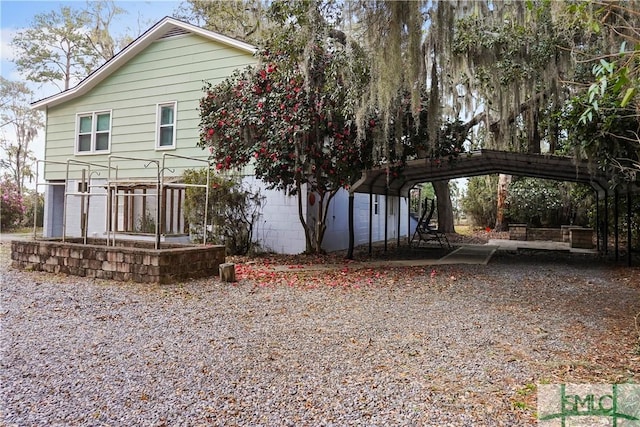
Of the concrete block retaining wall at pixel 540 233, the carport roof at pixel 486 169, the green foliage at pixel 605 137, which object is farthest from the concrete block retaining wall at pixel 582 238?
the green foliage at pixel 605 137

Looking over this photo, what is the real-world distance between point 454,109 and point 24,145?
21.3 metres

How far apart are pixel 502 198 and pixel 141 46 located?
13644 mm

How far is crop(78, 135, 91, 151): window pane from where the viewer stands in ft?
40.3

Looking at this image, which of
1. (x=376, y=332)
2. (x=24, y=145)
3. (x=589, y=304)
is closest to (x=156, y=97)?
(x=376, y=332)

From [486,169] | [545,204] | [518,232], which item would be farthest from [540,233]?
[486,169]

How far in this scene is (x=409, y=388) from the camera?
8.56ft

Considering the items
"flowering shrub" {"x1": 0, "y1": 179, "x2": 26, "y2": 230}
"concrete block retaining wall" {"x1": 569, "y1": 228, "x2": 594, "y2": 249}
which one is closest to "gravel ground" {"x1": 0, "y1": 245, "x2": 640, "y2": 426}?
"concrete block retaining wall" {"x1": 569, "y1": 228, "x2": 594, "y2": 249}

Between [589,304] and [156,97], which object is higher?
[156,97]

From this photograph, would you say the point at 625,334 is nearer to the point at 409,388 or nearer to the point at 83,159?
the point at 409,388

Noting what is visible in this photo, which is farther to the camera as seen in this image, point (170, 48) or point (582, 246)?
point (582, 246)

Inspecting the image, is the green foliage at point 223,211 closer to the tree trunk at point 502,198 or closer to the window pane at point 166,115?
the window pane at point 166,115

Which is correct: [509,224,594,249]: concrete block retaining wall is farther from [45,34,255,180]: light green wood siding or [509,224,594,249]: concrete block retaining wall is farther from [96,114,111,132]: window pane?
[96,114,111,132]: window pane

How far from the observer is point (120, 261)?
6.02m
